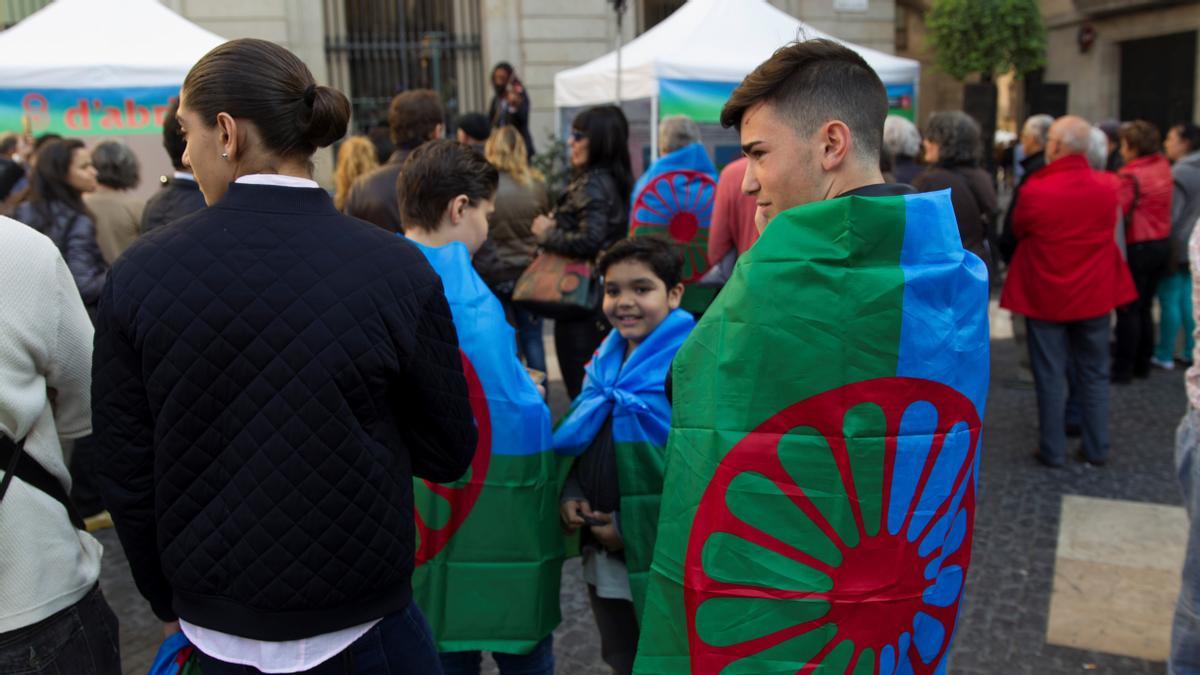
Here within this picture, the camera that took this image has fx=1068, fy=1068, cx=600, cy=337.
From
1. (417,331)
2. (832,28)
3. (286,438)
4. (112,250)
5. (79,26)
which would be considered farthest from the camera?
(832,28)

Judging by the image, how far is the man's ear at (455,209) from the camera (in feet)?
8.78

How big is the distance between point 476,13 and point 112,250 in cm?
1202

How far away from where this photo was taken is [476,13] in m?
16.4

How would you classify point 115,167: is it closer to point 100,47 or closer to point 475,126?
point 475,126

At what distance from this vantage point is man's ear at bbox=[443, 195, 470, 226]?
2676mm

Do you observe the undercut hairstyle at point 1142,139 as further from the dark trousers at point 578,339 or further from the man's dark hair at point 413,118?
the man's dark hair at point 413,118

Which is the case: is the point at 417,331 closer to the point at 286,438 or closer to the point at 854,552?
the point at 286,438

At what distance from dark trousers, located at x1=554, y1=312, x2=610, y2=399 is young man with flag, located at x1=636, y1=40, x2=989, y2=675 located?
3414mm

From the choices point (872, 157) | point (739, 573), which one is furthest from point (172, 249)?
point (872, 157)

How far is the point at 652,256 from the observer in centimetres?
293

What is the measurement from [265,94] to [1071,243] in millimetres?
4886

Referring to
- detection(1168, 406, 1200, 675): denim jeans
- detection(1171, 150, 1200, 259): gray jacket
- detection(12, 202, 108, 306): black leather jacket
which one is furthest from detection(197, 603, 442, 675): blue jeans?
detection(1171, 150, 1200, 259): gray jacket

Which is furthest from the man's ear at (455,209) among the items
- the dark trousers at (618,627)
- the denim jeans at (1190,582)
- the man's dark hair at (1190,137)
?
the man's dark hair at (1190,137)

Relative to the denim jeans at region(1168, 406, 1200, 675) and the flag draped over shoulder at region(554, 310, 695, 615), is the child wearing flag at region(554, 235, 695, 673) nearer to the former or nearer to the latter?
the flag draped over shoulder at region(554, 310, 695, 615)
